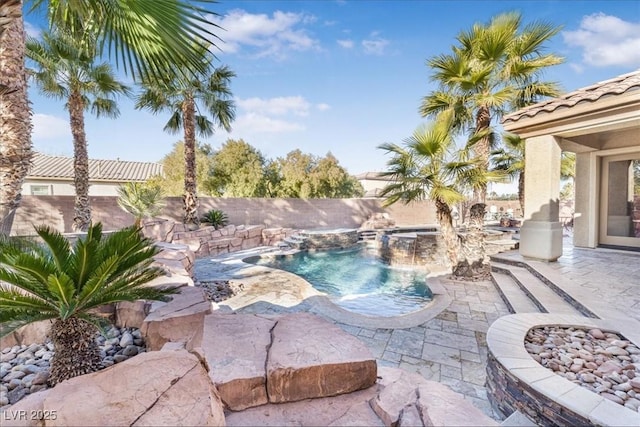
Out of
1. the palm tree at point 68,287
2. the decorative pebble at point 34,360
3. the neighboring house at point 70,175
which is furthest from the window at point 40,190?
the palm tree at point 68,287

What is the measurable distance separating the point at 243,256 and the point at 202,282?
420 cm

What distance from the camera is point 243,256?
11688mm

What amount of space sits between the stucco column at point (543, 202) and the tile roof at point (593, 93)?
2.19ft

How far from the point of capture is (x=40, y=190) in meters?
17.8

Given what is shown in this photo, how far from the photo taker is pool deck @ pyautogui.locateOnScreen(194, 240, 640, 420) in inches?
138

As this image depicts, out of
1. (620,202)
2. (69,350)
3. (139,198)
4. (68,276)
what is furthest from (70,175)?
(620,202)

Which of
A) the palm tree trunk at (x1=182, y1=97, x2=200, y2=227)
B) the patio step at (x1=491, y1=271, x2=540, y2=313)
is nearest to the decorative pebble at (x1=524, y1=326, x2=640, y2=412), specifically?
the patio step at (x1=491, y1=271, x2=540, y2=313)

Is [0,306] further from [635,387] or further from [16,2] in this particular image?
[635,387]

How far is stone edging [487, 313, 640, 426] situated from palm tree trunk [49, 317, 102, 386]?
12.8ft

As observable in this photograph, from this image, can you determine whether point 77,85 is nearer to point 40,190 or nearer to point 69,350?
point 69,350

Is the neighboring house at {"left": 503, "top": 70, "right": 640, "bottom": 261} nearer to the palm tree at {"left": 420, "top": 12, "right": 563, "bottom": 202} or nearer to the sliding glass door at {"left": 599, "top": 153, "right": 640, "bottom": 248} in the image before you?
the sliding glass door at {"left": 599, "top": 153, "right": 640, "bottom": 248}

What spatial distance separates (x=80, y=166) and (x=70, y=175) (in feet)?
40.2

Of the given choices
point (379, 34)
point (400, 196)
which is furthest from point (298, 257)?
point (379, 34)

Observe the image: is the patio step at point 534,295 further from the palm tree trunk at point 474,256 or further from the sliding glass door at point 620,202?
the sliding glass door at point 620,202
